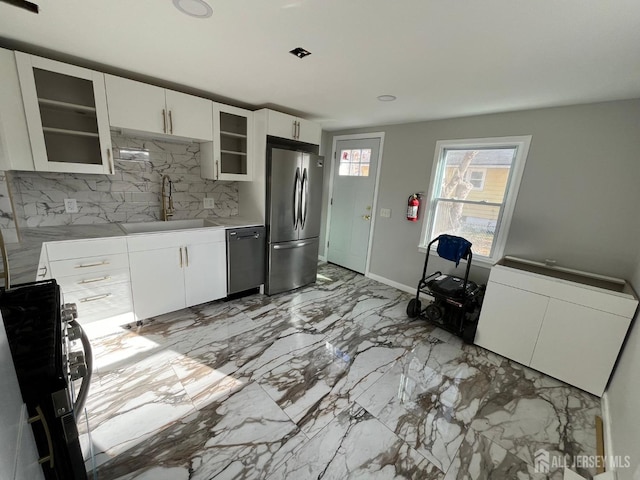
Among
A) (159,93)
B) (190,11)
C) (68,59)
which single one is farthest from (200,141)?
(190,11)

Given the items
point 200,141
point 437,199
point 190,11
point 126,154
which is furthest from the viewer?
point 437,199

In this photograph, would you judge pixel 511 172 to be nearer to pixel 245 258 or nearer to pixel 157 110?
pixel 245 258

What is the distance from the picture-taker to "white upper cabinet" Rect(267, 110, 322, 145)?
9.70ft

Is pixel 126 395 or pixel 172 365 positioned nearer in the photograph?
pixel 126 395

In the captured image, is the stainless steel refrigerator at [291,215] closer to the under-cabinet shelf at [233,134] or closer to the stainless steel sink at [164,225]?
the under-cabinet shelf at [233,134]

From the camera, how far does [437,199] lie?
3279 mm

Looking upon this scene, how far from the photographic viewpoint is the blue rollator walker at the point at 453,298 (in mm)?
2551

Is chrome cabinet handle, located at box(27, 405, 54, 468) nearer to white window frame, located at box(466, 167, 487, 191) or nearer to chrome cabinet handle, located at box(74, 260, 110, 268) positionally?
chrome cabinet handle, located at box(74, 260, 110, 268)

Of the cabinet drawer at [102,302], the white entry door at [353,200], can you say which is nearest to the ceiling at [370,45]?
the white entry door at [353,200]

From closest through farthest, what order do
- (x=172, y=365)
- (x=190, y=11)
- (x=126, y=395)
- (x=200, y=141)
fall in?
(x=190, y=11), (x=126, y=395), (x=172, y=365), (x=200, y=141)

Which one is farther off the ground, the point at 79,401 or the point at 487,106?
the point at 487,106

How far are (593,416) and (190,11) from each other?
358cm

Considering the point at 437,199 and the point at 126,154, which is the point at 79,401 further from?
the point at 437,199

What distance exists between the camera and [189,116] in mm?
2598
